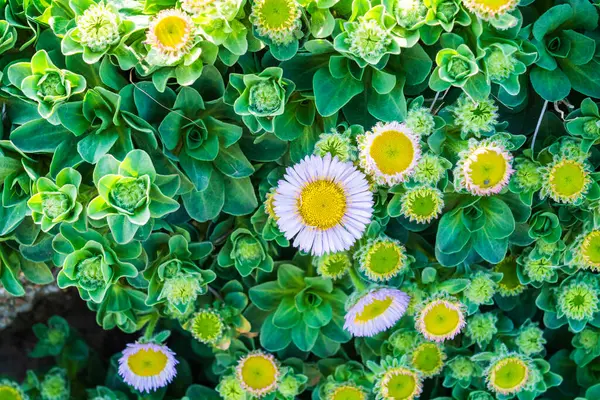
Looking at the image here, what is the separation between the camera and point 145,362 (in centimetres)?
247

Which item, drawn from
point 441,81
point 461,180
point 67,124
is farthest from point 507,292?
point 67,124

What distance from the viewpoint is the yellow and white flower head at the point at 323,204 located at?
6.86 feet

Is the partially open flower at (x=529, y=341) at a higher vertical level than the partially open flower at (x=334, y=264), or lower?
lower

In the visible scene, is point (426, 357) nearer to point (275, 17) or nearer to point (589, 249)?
point (589, 249)

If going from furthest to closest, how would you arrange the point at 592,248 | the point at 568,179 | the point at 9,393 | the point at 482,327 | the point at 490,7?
the point at 9,393 < the point at 482,327 < the point at 592,248 < the point at 568,179 < the point at 490,7

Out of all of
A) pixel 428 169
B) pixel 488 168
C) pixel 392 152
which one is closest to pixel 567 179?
pixel 488 168

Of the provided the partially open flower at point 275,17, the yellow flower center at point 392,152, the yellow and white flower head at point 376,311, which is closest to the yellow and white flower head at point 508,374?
the yellow and white flower head at point 376,311

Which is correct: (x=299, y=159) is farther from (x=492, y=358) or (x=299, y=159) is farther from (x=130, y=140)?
(x=492, y=358)

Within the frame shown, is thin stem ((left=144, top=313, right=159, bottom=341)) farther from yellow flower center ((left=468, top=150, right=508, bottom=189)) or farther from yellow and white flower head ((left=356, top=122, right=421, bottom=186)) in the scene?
yellow flower center ((left=468, top=150, right=508, bottom=189))

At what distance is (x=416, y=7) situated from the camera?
1.95 metres

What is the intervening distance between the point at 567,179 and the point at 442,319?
643 millimetres

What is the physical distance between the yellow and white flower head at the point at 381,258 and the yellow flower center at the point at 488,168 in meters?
0.37

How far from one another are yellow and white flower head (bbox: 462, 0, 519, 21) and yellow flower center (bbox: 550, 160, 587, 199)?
1.85 ft

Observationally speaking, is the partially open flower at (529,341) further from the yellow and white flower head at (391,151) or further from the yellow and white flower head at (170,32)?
the yellow and white flower head at (170,32)
